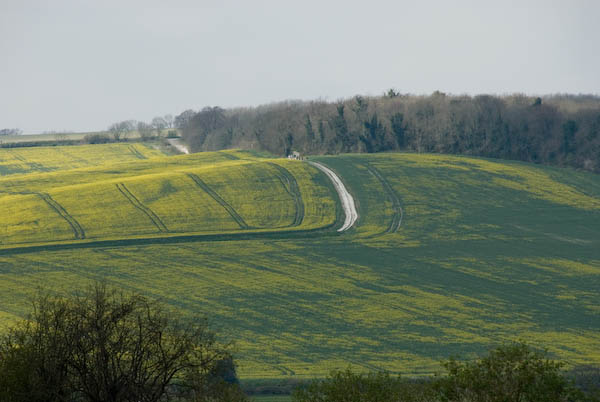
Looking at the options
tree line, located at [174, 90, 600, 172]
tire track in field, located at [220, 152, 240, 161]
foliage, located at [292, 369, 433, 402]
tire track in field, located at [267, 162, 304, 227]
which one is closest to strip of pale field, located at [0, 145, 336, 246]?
tire track in field, located at [267, 162, 304, 227]

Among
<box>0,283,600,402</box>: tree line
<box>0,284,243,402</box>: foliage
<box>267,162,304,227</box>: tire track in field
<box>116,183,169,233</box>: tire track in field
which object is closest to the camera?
<box>0,283,600,402</box>: tree line

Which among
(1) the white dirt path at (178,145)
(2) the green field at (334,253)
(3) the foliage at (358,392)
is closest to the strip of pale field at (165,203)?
(2) the green field at (334,253)

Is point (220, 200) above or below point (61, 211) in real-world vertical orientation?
above

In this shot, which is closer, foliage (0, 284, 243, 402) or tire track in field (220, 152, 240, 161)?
foliage (0, 284, 243, 402)

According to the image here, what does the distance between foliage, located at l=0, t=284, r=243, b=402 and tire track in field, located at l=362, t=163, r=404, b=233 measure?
163ft

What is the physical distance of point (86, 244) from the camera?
6919 centimetres

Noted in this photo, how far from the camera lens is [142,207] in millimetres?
80062

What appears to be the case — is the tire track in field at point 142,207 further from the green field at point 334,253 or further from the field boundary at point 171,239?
the field boundary at point 171,239

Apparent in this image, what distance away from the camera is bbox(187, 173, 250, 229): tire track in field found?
76.1 meters

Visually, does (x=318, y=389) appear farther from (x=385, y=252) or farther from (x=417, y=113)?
(x=417, y=113)

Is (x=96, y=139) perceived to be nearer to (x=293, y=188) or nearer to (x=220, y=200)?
A: (x=293, y=188)

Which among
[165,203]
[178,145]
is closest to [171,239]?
[165,203]

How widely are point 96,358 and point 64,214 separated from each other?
54294 millimetres

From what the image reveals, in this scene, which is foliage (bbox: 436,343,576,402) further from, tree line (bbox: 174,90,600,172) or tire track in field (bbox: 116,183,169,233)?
tree line (bbox: 174,90,600,172)
